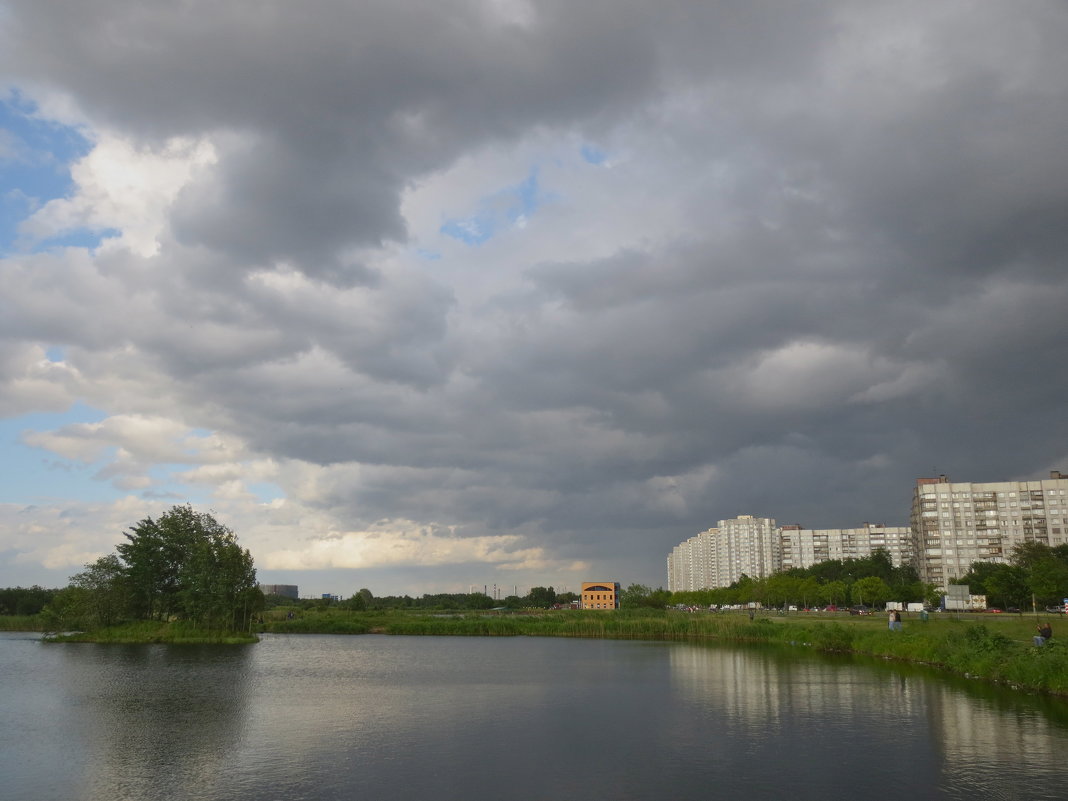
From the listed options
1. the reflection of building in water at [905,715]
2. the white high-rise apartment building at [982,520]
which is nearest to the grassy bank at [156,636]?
the reflection of building in water at [905,715]

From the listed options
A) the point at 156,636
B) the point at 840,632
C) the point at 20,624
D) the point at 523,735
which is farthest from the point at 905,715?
the point at 20,624

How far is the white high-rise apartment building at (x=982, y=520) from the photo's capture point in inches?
5896

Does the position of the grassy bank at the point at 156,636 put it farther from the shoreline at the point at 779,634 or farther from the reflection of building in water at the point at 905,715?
the reflection of building in water at the point at 905,715

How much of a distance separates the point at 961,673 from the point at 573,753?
98.7 feet

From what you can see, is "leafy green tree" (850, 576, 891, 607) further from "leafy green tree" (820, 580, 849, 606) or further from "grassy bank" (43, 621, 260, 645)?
"grassy bank" (43, 621, 260, 645)

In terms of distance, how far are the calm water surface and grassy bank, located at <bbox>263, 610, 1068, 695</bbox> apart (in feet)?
7.93

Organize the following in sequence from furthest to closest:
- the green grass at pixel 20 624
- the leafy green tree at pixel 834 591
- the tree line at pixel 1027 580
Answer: the leafy green tree at pixel 834 591 → the green grass at pixel 20 624 → the tree line at pixel 1027 580

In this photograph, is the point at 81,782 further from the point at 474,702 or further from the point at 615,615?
the point at 615,615

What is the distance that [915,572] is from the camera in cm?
16550

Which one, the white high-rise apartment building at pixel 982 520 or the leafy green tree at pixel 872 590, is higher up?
the white high-rise apartment building at pixel 982 520

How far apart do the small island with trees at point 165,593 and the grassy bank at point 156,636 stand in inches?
3.9

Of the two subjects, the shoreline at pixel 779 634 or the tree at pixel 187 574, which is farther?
the tree at pixel 187 574

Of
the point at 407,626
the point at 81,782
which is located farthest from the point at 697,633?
the point at 81,782

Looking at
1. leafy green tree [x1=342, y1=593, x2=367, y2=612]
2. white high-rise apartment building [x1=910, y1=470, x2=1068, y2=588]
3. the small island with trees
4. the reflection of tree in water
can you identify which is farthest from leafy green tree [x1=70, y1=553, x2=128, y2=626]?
white high-rise apartment building [x1=910, y1=470, x2=1068, y2=588]
